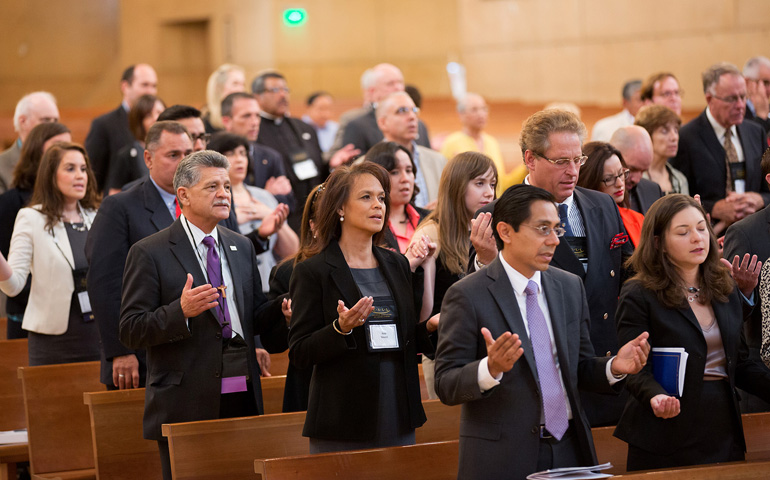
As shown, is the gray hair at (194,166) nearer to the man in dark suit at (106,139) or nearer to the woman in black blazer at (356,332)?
the woman in black blazer at (356,332)

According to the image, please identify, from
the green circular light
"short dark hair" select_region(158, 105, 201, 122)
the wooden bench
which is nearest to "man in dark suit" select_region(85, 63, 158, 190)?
"short dark hair" select_region(158, 105, 201, 122)

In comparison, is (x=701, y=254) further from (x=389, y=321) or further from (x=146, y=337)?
(x=146, y=337)

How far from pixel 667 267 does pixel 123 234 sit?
6.98ft

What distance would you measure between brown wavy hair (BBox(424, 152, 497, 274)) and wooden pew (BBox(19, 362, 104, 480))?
5.53 ft

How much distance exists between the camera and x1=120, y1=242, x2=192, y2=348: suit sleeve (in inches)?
131

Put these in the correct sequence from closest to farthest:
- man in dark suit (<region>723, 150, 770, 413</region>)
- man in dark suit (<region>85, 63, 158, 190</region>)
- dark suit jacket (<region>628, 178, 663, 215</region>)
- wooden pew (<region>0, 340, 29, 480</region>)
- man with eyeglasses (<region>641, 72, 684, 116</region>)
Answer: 1. man in dark suit (<region>723, 150, 770, 413</region>)
2. dark suit jacket (<region>628, 178, 663, 215</region>)
3. wooden pew (<region>0, 340, 29, 480</region>)
4. man in dark suit (<region>85, 63, 158, 190</region>)
5. man with eyeglasses (<region>641, 72, 684, 116</region>)

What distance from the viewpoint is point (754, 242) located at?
3.78 meters

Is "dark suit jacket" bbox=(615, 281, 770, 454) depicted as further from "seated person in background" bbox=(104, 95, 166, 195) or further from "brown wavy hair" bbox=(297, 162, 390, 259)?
"seated person in background" bbox=(104, 95, 166, 195)

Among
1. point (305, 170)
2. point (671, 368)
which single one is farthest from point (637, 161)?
point (305, 170)

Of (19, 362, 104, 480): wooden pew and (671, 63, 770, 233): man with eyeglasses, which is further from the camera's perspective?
(671, 63, 770, 233): man with eyeglasses

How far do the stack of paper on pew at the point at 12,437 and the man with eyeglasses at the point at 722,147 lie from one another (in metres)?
3.75

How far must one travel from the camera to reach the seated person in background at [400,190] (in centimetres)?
447

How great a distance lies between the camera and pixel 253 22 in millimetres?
14898

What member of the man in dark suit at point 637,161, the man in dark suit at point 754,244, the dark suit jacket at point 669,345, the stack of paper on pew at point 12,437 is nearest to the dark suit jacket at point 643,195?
the man in dark suit at point 637,161
